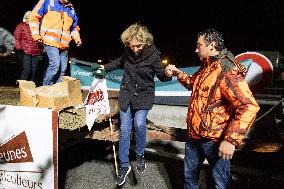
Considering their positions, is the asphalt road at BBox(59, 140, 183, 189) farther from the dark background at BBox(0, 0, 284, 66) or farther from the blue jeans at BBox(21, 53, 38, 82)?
the dark background at BBox(0, 0, 284, 66)

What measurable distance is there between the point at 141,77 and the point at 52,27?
6.86 feet

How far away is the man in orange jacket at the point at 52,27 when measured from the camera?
19.3 feet

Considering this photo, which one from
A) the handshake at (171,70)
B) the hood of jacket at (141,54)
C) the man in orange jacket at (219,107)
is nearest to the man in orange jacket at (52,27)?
the hood of jacket at (141,54)

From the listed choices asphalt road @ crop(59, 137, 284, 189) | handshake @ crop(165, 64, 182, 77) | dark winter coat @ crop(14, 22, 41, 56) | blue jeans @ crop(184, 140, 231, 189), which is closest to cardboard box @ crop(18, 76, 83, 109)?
asphalt road @ crop(59, 137, 284, 189)

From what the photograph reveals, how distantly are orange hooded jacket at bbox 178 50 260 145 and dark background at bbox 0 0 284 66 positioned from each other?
1092 centimetres

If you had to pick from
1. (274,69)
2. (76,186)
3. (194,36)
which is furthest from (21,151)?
(194,36)

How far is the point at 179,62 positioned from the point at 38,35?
974 centimetres

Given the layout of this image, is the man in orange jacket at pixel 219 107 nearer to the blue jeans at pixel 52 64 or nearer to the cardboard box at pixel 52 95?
the cardboard box at pixel 52 95

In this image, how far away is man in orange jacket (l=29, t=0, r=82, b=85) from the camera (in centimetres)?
589

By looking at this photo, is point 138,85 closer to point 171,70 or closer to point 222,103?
point 171,70

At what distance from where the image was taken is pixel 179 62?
49.1 feet

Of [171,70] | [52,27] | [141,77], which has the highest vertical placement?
[52,27]

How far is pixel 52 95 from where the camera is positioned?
494 cm

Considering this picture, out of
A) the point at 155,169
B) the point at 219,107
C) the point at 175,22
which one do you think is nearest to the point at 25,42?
the point at 155,169
